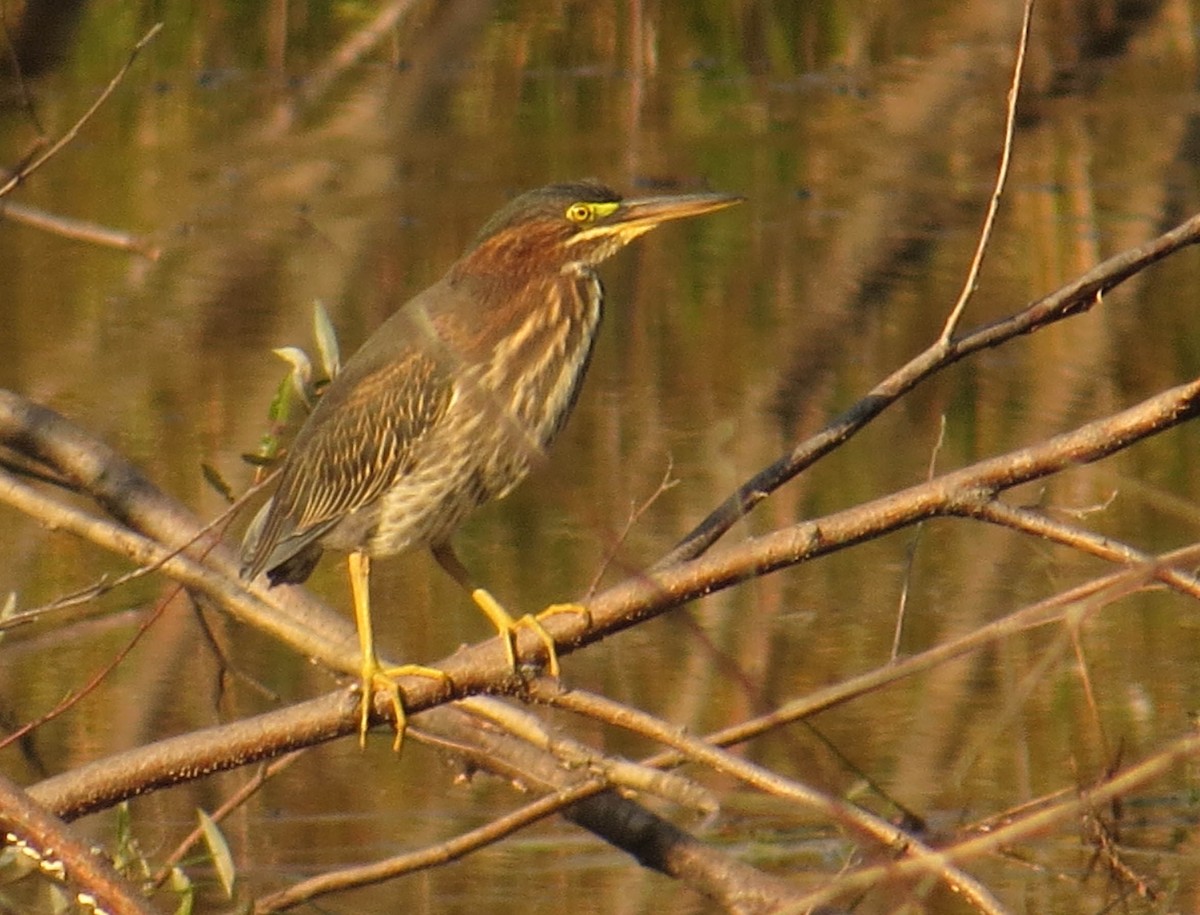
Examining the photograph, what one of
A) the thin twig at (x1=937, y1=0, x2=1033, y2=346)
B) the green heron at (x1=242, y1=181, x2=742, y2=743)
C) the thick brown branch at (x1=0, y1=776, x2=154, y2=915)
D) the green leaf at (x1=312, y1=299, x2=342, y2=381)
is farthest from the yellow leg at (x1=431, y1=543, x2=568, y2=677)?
the thick brown branch at (x1=0, y1=776, x2=154, y2=915)

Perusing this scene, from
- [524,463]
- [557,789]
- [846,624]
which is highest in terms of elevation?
[524,463]

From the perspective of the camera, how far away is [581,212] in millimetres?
4316

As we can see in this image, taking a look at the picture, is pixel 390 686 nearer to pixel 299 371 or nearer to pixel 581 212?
pixel 299 371

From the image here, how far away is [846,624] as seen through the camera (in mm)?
5609

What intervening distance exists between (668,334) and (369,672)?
4.58m

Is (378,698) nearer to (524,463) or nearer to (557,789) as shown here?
(557,789)

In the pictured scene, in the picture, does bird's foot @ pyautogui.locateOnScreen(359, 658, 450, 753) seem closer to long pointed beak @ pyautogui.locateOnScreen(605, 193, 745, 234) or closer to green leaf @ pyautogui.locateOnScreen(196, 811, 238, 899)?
green leaf @ pyautogui.locateOnScreen(196, 811, 238, 899)

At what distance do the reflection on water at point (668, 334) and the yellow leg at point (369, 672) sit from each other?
47 centimetres

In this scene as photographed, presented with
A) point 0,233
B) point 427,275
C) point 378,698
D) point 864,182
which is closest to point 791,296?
point 427,275

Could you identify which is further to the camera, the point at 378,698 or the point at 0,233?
the point at 0,233

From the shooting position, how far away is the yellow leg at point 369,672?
3354 mm

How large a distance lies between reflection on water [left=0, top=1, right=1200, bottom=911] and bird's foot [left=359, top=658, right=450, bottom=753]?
1.50 ft

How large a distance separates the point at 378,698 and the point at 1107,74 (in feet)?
32.1

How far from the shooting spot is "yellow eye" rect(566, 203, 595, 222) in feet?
14.1
